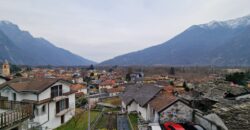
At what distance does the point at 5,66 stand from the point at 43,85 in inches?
2196

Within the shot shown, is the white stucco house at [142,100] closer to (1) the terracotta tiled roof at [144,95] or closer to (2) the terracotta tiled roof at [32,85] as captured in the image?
(1) the terracotta tiled roof at [144,95]

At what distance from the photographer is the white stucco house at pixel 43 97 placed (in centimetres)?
2870

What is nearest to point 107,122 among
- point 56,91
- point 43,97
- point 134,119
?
point 134,119

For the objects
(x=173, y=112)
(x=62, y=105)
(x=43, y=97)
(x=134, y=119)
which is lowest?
(x=134, y=119)

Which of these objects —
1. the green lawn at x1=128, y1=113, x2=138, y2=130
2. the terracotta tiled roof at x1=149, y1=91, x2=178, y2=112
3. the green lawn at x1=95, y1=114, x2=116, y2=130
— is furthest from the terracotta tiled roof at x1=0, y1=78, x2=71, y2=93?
the terracotta tiled roof at x1=149, y1=91, x2=178, y2=112

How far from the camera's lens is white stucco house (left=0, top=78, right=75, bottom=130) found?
1130 inches

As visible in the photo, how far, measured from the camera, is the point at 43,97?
29.8 metres

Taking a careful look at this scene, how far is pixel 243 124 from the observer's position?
17500 millimetres

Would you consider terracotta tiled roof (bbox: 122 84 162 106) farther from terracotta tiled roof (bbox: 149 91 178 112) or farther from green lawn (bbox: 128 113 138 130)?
green lawn (bbox: 128 113 138 130)

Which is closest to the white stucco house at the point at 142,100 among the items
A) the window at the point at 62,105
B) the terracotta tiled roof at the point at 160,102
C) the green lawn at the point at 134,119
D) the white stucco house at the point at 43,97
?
the green lawn at the point at 134,119

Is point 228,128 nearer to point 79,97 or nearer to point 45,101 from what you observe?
point 45,101

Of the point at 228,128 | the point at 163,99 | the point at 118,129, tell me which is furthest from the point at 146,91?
the point at 228,128

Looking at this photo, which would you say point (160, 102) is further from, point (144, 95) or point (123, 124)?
point (144, 95)

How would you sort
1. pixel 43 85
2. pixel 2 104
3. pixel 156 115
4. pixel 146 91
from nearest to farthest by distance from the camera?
1. pixel 2 104
2. pixel 156 115
3. pixel 43 85
4. pixel 146 91
